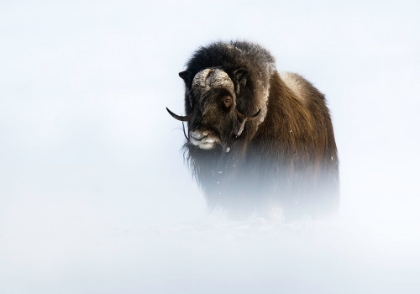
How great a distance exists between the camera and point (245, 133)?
25.7 feet

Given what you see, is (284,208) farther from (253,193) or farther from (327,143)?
(327,143)

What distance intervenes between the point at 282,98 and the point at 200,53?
0.77m

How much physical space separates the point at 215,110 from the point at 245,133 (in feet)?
1.13

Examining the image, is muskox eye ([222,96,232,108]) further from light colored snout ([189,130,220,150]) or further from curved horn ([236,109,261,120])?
light colored snout ([189,130,220,150])

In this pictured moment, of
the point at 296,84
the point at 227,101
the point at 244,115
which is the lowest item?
the point at 244,115

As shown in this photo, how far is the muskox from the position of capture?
7703 millimetres

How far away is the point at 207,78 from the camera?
775 centimetres

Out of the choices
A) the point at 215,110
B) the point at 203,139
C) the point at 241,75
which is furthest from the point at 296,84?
the point at 203,139

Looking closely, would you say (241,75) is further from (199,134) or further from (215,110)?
(199,134)

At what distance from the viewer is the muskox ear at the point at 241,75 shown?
7.80m

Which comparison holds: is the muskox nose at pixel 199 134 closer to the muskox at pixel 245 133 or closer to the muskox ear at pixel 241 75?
the muskox at pixel 245 133

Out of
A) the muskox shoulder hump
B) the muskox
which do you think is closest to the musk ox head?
the muskox

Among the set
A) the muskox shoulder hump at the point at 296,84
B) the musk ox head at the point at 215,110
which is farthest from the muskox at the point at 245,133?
the muskox shoulder hump at the point at 296,84

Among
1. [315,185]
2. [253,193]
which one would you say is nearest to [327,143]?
[315,185]
